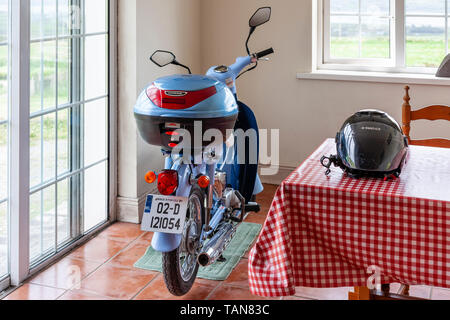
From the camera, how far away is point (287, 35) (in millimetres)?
4652

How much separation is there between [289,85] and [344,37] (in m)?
0.56

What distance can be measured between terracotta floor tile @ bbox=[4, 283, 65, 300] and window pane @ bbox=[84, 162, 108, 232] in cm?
71

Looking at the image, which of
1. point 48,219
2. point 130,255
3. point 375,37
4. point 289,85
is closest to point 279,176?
point 289,85

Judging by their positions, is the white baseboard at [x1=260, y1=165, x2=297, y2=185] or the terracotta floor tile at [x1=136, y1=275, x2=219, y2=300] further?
the white baseboard at [x1=260, y1=165, x2=297, y2=185]

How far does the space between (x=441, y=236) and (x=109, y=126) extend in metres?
2.38

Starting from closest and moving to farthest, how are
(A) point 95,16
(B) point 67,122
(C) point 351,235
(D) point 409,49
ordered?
1. (C) point 351,235
2. (B) point 67,122
3. (A) point 95,16
4. (D) point 409,49

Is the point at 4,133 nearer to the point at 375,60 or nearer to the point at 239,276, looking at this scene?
the point at 239,276

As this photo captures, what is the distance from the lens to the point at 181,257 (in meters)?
2.82

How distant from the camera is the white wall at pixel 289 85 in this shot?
4566 millimetres

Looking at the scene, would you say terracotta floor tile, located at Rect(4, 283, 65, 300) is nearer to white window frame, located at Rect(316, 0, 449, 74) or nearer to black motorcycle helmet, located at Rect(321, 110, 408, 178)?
black motorcycle helmet, located at Rect(321, 110, 408, 178)

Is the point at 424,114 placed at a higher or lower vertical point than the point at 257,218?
higher

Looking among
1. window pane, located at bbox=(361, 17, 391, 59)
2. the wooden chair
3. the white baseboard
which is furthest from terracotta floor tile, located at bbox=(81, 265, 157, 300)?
window pane, located at bbox=(361, 17, 391, 59)

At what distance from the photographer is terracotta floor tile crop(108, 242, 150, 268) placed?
3262 millimetres

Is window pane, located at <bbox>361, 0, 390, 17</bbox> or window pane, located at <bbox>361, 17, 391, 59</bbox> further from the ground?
window pane, located at <bbox>361, 0, 390, 17</bbox>
